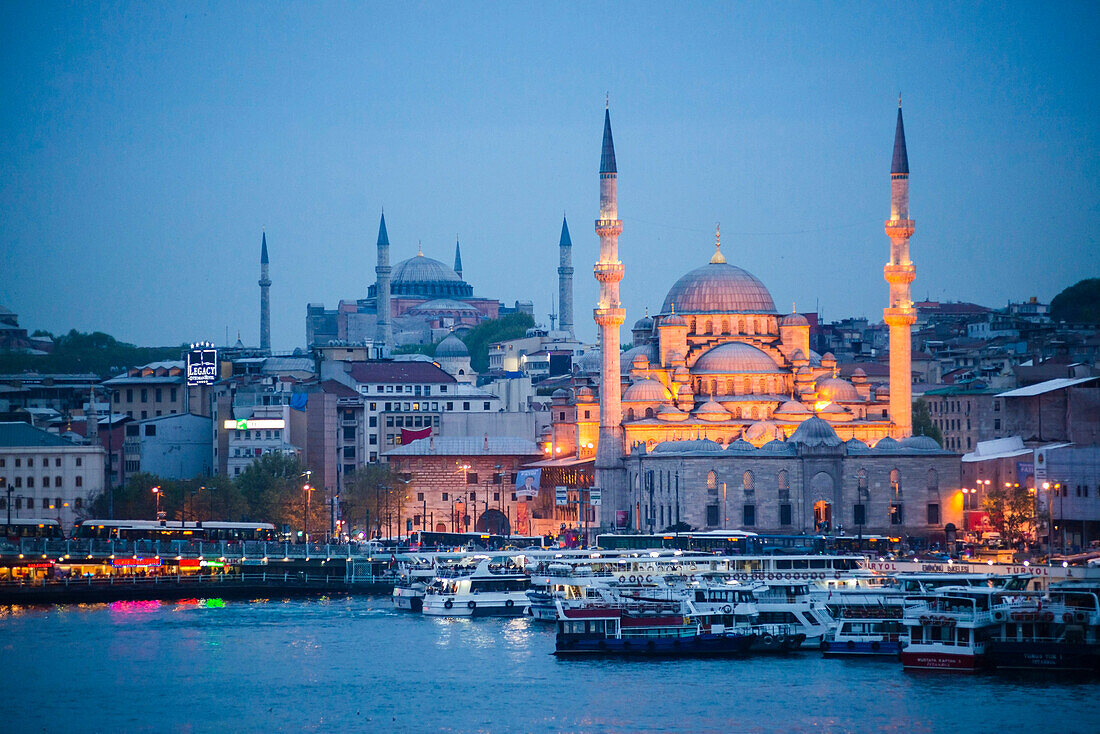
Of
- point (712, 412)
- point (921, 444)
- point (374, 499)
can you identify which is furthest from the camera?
point (374, 499)

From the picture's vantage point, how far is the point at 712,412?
9700cm

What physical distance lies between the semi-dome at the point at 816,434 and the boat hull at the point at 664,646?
27005 millimetres

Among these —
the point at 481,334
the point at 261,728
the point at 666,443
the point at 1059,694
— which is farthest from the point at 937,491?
the point at 481,334

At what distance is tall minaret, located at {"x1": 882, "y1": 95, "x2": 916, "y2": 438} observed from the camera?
94938 mm

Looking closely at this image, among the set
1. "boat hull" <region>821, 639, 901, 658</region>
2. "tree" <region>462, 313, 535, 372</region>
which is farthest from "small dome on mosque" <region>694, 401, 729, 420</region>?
"tree" <region>462, 313, 535, 372</region>

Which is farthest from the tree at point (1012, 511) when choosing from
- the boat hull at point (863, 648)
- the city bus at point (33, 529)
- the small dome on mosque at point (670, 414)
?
the city bus at point (33, 529)

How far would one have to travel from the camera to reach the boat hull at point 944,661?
58000 millimetres

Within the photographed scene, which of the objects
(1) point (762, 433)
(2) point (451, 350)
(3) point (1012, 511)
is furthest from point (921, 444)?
(2) point (451, 350)

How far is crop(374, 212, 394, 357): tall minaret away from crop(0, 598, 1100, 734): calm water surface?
97411mm

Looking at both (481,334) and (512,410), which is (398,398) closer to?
(512,410)

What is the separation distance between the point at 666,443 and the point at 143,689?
118 feet

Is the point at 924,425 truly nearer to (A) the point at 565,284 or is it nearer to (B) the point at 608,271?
(B) the point at 608,271

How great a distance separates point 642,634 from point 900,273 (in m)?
35.2

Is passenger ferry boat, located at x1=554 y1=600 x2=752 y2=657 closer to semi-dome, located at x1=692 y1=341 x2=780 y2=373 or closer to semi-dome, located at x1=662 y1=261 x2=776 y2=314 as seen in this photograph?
semi-dome, located at x1=692 y1=341 x2=780 y2=373
